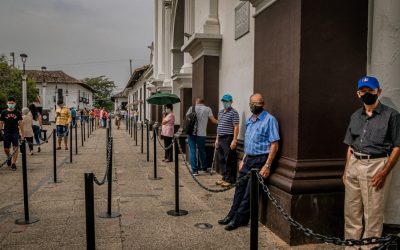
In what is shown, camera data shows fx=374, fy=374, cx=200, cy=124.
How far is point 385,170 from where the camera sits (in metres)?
3.56

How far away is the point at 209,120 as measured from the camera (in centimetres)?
919

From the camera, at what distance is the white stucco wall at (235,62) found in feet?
Answer: 24.2

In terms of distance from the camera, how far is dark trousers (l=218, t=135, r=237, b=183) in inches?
290

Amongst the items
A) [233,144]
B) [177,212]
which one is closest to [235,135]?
[233,144]

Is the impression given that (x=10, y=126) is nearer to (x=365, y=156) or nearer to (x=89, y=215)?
(x=89, y=215)

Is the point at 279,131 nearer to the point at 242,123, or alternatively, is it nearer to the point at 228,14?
the point at 242,123

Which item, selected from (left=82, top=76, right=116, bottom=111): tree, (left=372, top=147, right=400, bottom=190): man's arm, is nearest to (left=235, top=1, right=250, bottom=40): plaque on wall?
(left=372, top=147, right=400, bottom=190): man's arm

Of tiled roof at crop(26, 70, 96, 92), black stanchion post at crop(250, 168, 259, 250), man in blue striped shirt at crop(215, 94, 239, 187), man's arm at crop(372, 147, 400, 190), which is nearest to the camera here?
black stanchion post at crop(250, 168, 259, 250)

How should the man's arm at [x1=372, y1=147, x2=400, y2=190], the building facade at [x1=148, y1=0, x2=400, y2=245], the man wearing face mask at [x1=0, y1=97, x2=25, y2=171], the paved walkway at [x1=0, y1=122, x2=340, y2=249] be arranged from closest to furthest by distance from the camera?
the man's arm at [x1=372, y1=147, x2=400, y2=190], the building facade at [x1=148, y1=0, x2=400, y2=245], the paved walkway at [x1=0, y1=122, x2=340, y2=249], the man wearing face mask at [x1=0, y1=97, x2=25, y2=171]

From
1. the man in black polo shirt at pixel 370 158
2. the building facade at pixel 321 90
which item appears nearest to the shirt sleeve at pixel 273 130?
the building facade at pixel 321 90

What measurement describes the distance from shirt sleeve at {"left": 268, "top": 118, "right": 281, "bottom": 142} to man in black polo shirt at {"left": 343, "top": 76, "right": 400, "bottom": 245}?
97 centimetres

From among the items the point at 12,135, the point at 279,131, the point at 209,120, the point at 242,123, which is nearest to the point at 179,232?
the point at 279,131

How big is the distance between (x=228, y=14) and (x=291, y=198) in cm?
564

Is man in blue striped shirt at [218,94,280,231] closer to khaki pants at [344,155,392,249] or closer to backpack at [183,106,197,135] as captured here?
khaki pants at [344,155,392,249]
